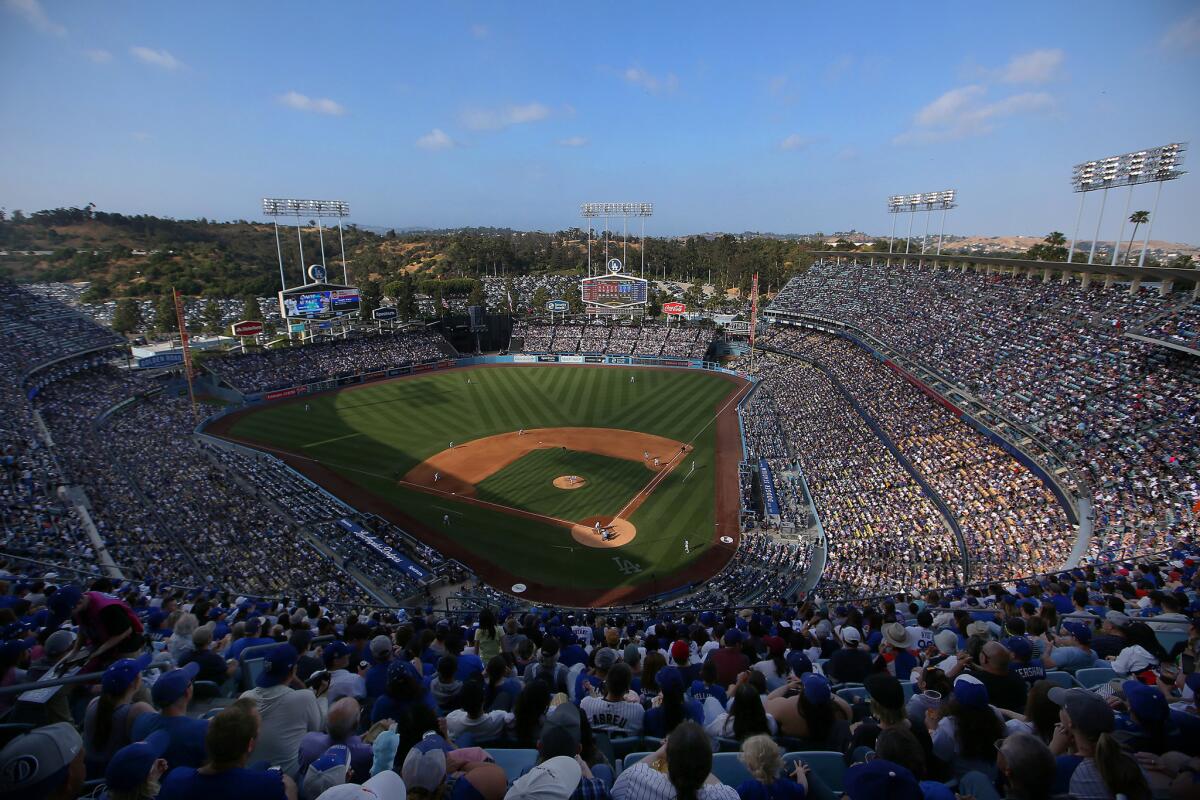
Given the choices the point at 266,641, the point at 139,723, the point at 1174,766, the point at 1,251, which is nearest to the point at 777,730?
the point at 1174,766

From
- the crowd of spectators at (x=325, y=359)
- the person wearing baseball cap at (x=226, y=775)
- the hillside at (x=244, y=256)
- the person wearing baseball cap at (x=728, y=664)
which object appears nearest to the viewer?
the person wearing baseball cap at (x=226, y=775)

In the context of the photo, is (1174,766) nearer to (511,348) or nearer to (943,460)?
(943,460)

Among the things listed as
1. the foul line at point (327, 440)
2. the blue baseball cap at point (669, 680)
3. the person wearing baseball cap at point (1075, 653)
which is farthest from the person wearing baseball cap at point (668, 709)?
the foul line at point (327, 440)

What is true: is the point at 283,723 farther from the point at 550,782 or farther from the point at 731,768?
the point at 731,768

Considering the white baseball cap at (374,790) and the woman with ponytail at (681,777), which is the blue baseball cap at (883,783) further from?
the white baseball cap at (374,790)

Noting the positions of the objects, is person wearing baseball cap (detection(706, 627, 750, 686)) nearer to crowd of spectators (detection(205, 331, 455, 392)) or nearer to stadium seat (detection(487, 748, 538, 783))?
stadium seat (detection(487, 748, 538, 783))

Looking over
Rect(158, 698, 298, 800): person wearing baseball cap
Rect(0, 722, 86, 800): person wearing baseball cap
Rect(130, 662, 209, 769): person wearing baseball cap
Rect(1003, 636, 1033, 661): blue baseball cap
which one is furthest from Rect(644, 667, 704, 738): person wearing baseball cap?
A: Rect(0, 722, 86, 800): person wearing baseball cap
